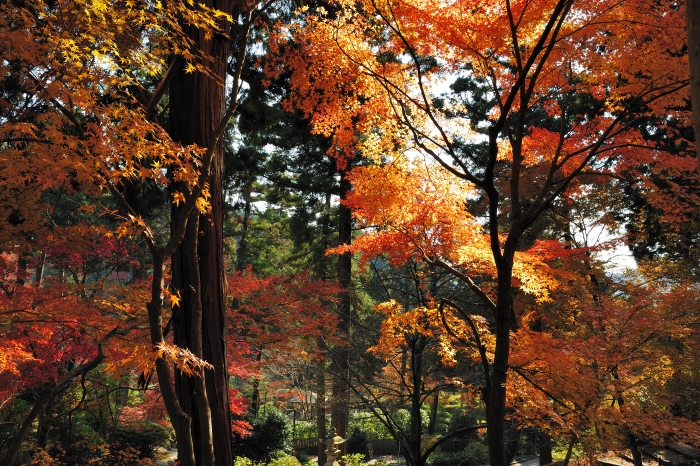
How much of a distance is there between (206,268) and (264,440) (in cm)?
1115

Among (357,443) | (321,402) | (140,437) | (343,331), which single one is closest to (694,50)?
(343,331)

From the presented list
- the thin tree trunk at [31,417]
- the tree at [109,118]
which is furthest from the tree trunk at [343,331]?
the tree at [109,118]

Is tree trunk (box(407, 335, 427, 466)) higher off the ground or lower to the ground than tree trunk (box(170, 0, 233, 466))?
lower

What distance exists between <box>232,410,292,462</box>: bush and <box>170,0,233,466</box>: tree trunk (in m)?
10.2

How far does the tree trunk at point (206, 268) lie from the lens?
435cm

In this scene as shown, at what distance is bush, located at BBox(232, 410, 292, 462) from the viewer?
13.9 m

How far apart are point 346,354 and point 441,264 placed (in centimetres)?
792

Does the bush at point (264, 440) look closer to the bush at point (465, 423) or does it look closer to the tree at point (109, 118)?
the bush at point (465, 423)

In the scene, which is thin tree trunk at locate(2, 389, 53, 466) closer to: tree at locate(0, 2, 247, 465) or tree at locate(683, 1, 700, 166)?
tree at locate(0, 2, 247, 465)

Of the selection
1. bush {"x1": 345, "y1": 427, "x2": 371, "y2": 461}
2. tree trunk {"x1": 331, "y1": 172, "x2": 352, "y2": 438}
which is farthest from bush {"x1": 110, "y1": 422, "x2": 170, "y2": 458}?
bush {"x1": 345, "y1": 427, "x2": 371, "y2": 461}

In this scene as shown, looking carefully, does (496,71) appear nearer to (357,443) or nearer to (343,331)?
(343,331)

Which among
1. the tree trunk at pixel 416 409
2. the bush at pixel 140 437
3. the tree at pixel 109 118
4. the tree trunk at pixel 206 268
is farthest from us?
the bush at pixel 140 437

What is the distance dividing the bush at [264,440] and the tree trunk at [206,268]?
1020cm

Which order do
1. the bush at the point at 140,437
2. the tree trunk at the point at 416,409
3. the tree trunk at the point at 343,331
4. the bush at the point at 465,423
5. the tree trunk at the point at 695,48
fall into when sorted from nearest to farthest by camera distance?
the tree trunk at the point at 695,48, the tree trunk at the point at 416,409, the tree trunk at the point at 343,331, the bush at the point at 140,437, the bush at the point at 465,423
